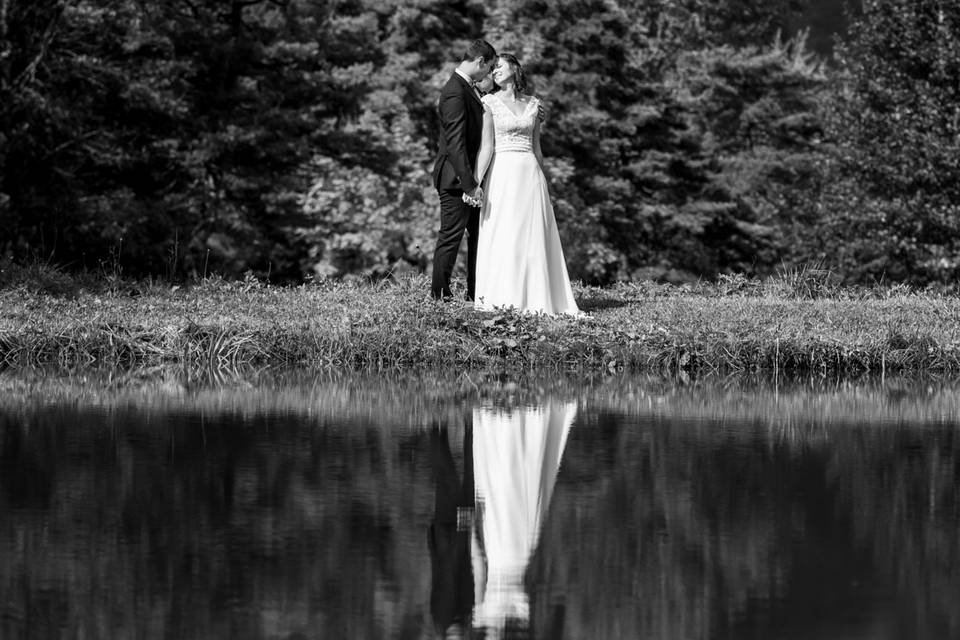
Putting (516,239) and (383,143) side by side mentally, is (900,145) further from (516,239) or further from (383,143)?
(516,239)

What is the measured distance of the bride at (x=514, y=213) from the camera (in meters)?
13.4

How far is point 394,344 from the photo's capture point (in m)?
11.9

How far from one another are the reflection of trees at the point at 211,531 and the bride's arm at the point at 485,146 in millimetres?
5472

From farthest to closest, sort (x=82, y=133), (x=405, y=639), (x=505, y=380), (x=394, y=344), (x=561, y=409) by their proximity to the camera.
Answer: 1. (x=82, y=133)
2. (x=394, y=344)
3. (x=505, y=380)
4. (x=561, y=409)
5. (x=405, y=639)

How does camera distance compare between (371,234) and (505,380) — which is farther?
(371,234)

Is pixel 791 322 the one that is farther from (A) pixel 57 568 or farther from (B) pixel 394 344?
(A) pixel 57 568

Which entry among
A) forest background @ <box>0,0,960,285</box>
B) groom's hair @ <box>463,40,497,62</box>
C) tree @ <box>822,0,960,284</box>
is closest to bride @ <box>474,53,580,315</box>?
groom's hair @ <box>463,40,497,62</box>

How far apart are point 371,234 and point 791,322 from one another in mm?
21815

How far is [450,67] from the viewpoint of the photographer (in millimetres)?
32625

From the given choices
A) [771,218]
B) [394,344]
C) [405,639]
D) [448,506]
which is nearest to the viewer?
[405,639]

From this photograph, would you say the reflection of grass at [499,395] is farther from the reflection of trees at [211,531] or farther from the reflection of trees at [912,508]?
the reflection of trees at [211,531]

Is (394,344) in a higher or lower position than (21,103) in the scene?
lower

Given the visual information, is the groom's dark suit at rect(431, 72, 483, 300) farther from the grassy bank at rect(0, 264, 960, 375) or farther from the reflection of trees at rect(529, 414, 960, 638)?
the reflection of trees at rect(529, 414, 960, 638)

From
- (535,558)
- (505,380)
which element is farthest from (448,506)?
(505,380)
